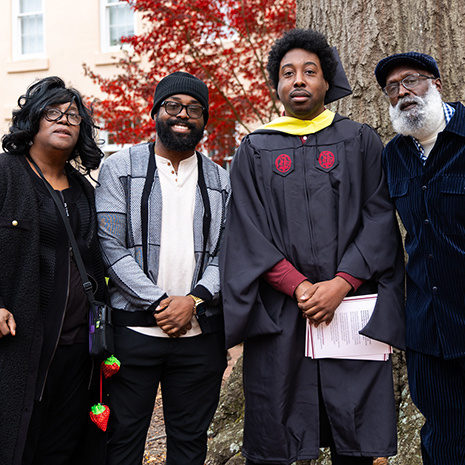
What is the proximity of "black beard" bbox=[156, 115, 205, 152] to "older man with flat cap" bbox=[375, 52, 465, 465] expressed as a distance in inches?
38.4

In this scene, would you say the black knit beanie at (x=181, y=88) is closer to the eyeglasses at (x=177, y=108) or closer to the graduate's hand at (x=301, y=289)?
the eyeglasses at (x=177, y=108)

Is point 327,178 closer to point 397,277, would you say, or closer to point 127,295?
point 397,277

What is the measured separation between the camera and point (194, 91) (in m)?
3.08

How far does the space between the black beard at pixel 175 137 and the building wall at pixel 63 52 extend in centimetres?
831

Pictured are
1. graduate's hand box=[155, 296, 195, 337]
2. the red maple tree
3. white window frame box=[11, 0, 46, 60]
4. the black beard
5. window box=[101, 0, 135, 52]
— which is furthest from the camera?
white window frame box=[11, 0, 46, 60]

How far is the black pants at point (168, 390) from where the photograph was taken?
2.91 m

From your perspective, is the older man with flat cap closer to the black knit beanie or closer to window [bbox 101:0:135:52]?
the black knit beanie

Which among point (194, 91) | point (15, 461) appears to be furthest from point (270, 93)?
point (15, 461)

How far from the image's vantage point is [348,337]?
279 cm

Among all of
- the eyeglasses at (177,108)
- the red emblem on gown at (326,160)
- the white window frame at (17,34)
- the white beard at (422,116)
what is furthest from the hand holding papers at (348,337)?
the white window frame at (17,34)

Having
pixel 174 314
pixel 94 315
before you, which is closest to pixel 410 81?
pixel 174 314

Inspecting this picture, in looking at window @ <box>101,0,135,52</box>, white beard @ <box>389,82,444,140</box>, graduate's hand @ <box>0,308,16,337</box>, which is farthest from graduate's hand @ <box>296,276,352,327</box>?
window @ <box>101,0,135,52</box>

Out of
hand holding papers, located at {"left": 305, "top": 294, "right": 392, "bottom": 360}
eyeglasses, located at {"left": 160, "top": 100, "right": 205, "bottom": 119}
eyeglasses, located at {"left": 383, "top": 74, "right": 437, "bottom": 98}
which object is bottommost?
hand holding papers, located at {"left": 305, "top": 294, "right": 392, "bottom": 360}

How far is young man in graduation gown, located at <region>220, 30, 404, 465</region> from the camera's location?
2.75 m
